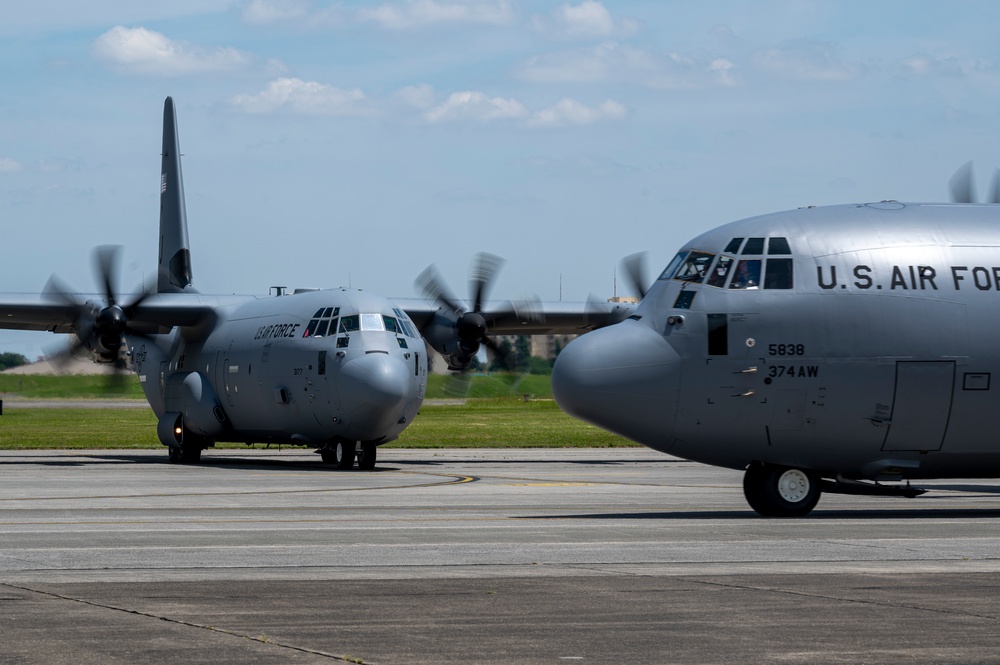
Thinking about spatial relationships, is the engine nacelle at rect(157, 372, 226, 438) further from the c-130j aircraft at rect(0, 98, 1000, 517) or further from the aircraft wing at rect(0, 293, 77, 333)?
the c-130j aircraft at rect(0, 98, 1000, 517)

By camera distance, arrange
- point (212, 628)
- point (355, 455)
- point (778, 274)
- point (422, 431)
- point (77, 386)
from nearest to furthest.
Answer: point (212, 628)
point (778, 274)
point (355, 455)
point (422, 431)
point (77, 386)

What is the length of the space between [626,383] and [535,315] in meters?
24.6

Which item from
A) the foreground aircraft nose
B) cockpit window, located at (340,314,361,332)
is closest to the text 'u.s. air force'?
the foreground aircraft nose

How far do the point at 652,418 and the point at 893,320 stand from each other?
10.8ft

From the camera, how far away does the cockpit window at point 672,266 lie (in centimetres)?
1903

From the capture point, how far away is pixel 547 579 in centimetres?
1232

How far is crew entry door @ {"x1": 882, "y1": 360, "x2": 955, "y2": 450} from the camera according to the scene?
18.0 metres

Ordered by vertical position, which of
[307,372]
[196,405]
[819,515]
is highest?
[307,372]

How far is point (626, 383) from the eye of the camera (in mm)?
18047

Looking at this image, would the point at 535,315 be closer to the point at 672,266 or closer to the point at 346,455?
the point at 346,455

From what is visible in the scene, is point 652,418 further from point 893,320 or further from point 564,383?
point 893,320

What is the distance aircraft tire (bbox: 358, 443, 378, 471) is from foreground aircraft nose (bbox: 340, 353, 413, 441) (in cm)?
99

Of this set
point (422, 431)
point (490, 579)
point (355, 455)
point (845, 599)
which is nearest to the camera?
point (845, 599)

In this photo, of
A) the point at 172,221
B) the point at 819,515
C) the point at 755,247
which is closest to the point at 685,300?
the point at 755,247
